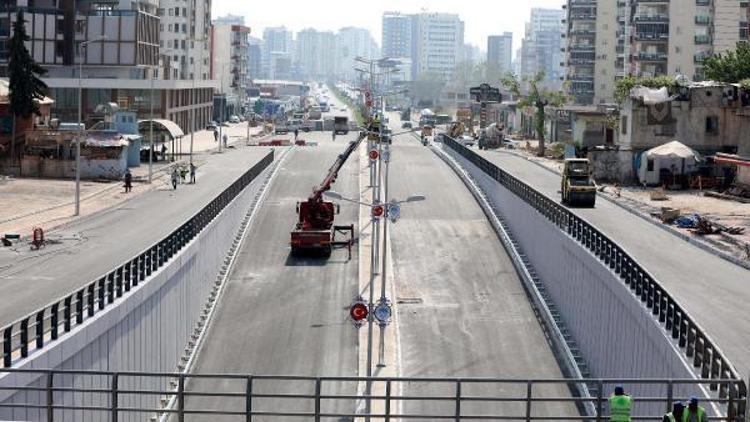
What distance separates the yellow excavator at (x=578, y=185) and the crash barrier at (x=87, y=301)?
24299 mm

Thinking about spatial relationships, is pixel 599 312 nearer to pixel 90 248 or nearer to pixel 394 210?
pixel 394 210

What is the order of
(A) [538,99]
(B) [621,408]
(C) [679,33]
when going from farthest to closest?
(C) [679,33] → (A) [538,99] → (B) [621,408]

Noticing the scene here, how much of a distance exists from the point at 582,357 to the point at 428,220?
28.2 meters

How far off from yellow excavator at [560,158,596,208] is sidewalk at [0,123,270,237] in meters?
25.7

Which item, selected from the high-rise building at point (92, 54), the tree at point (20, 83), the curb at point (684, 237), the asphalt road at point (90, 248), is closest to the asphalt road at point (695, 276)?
the curb at point (684, 237)

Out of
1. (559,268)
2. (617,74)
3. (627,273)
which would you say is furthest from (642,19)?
(627,273)

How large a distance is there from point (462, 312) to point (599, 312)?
8701 mm

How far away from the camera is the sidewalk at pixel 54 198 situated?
65.6m

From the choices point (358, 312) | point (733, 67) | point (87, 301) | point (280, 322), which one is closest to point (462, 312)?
point (280, 322)

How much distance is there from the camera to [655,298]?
32.9 m

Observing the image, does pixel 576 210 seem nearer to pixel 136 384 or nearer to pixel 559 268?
pixel 559 268

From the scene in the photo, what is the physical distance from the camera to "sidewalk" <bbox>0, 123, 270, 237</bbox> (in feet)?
215

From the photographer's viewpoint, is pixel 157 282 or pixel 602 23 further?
pixel 602 23

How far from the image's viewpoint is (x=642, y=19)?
148m
